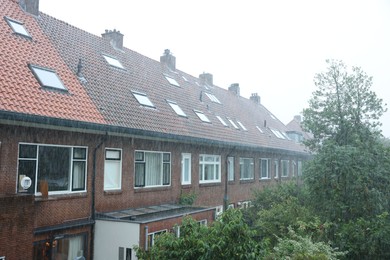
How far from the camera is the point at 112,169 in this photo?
12.6 m

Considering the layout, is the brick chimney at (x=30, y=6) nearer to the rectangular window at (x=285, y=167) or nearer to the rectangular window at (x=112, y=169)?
the rectangular window at (x=112, y=169)

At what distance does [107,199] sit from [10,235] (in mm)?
3882

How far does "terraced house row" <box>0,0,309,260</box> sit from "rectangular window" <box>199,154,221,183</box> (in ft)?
0.22

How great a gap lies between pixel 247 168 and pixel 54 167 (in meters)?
14.2

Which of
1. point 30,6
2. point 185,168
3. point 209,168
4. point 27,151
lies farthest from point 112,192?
point 30,6

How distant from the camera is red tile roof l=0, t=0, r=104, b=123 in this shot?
1000 centimetres

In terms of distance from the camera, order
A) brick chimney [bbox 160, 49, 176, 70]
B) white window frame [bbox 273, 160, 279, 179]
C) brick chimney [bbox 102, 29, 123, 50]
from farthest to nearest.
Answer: white window frame [bbox 273, 160, 279, 179] → brick chimney [bbox 160, 49, 176, 70] → brick chimney [bbox 102, 29, 123, 50]

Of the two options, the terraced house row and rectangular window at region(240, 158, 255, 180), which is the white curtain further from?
rectangular window at region(240, 158, 255, 180)

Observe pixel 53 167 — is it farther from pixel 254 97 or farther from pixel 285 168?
pixel 254 97

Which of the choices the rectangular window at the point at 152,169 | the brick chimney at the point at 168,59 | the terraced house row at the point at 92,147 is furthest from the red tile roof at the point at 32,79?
the brick chimney at the point at 168,59

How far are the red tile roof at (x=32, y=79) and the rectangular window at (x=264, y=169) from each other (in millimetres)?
14984

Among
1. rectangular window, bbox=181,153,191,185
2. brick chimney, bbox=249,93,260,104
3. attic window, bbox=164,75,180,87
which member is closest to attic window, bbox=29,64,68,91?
rectangular window, bbox=181,153,191,185

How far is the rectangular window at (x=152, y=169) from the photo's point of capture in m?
13.8

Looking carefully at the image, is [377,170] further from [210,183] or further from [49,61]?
[49,61]
